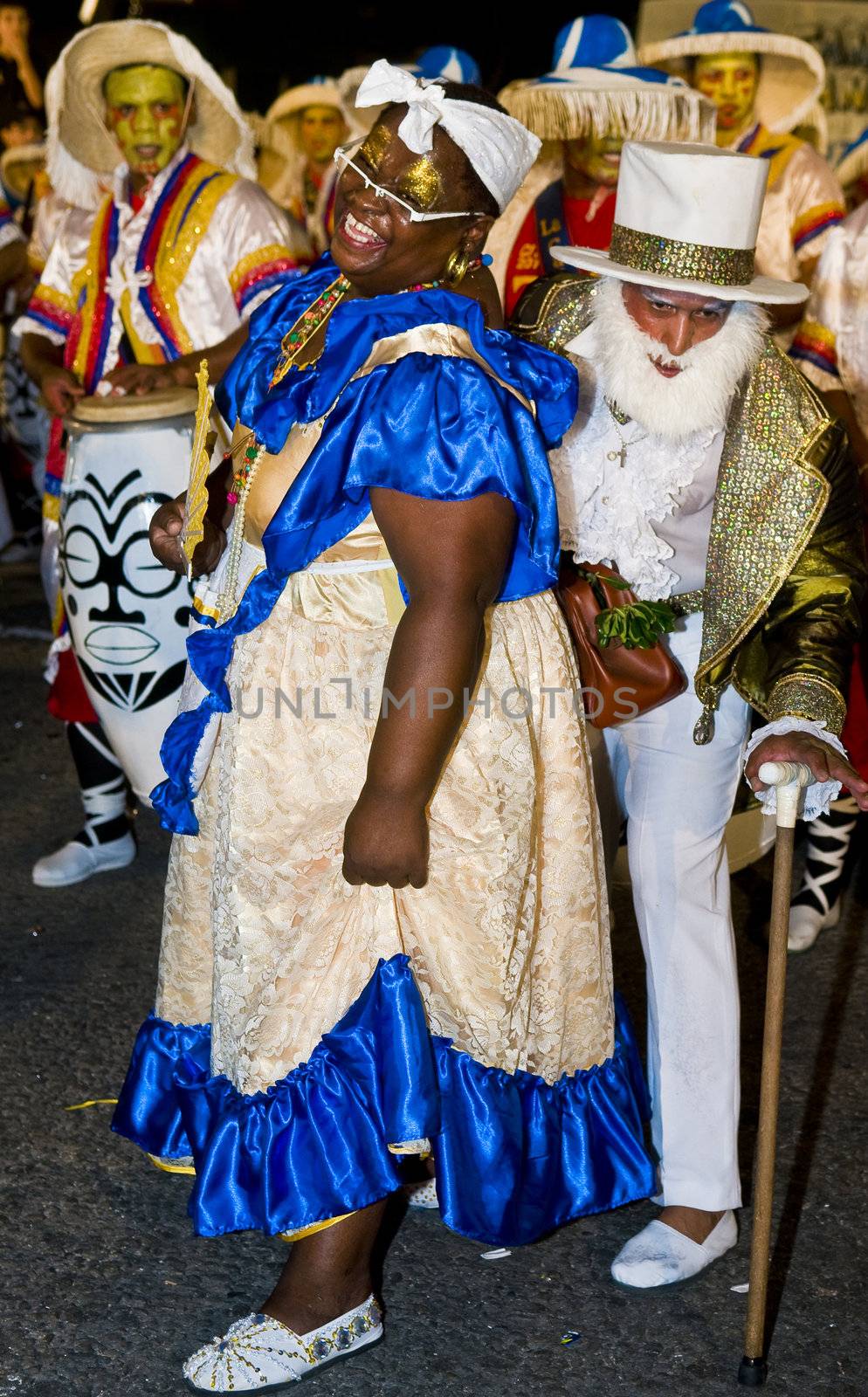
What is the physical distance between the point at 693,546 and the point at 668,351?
1.16 feet

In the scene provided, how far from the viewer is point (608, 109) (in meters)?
5.16

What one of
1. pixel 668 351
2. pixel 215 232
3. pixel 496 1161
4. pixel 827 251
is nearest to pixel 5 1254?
pixel 496 1161

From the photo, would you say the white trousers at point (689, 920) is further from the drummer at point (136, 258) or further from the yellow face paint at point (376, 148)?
the drummer at point (136, 258)

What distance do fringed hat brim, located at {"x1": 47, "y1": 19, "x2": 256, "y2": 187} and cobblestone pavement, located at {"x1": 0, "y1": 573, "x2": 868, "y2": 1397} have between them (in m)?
2.55

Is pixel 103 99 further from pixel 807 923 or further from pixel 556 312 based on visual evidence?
pixel 807 923

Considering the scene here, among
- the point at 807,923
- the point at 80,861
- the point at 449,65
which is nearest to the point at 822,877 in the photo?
the point at 807,923

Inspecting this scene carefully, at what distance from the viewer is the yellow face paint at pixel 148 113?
458cm

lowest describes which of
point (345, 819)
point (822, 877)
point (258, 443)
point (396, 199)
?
point (822, 877)

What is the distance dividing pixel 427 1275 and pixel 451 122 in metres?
2.02

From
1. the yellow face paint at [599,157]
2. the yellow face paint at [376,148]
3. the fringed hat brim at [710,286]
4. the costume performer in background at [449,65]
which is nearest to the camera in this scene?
the yellow face paint at [376,148]

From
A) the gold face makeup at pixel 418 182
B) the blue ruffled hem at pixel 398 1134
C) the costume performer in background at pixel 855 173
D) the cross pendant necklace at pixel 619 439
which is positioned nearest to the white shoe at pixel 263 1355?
the blue ruffled hem at pixel 398 1134

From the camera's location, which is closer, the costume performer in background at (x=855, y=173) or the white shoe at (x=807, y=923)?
the white shoe at (x=807, y=923)

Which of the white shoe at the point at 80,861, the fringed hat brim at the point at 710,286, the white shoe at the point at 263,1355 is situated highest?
the fringed hat brim at the point at 710,286

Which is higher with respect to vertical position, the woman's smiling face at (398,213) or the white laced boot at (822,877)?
the woman's smiling face at (398,213)
